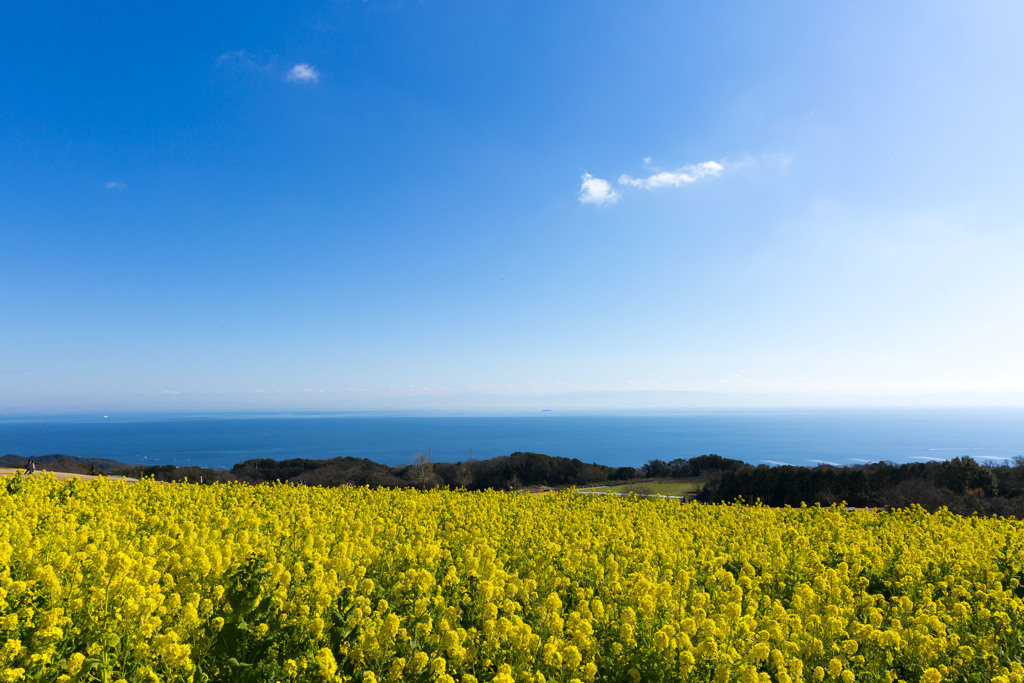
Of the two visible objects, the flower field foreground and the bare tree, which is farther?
the bare tree

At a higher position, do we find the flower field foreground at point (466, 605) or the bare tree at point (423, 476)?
the flower field foreground at point (466, 605)

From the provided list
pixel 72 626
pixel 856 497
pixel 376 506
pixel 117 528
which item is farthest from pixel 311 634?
pixel 856 497

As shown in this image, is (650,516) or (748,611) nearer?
(748,611)

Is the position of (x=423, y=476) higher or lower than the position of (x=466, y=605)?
lower

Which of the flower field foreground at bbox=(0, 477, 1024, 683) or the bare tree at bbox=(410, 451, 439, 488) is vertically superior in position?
the flower field foreground at bbox=(0, 477, 1024, 683)

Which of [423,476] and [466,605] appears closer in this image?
[466,605]

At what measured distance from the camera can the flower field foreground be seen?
11.8 ft

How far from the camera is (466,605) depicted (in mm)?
4781

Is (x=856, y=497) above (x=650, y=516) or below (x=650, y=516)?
below

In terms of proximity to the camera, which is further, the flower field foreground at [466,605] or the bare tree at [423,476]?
the bare tree at [423,476]

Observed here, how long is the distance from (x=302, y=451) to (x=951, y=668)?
14326cm

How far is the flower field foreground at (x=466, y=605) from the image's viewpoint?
3598 millimetres

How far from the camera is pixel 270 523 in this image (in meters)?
7.77

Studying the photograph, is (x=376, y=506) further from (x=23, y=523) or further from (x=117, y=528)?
(x=23, y=523)
